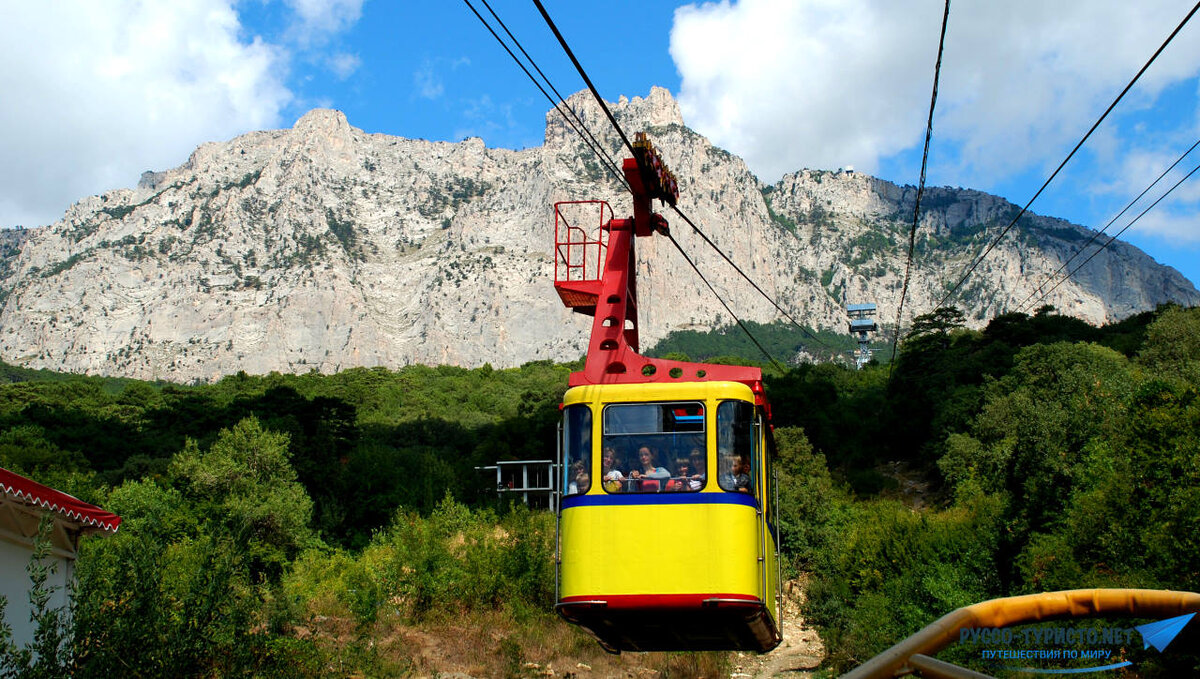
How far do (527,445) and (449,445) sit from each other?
14.8 metres

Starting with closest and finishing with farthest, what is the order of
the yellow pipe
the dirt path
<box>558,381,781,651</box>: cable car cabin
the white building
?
1. the yellow pipe
2. the white building
3. <box>558,381,781,651</box>: cable car cabin
4. the dirt path

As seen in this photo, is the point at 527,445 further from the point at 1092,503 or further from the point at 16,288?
the point at 16,288

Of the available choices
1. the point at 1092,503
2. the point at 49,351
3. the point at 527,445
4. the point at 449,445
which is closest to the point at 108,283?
the point at 49,351

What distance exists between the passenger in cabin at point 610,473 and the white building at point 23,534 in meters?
6.40

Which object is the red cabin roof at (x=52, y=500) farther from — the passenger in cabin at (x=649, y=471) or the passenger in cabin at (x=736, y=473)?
the passenger in cabin at (x=736, y=473)

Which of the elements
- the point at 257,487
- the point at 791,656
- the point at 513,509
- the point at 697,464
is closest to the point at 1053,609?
the point at 697,464

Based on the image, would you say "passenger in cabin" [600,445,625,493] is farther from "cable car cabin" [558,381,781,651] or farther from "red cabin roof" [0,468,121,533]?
"red cabin roof" [0,468,121,533]

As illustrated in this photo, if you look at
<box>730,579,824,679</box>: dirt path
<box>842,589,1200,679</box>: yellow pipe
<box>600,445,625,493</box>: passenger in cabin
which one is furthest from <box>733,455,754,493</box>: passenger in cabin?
<box>730,579,824,679</box>: dirt path

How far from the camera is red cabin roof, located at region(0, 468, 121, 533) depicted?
1123 centimetres

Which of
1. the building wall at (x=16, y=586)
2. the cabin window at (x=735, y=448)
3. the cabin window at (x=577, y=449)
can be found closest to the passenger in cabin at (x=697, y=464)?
the cabin window at (x=735, y=448)

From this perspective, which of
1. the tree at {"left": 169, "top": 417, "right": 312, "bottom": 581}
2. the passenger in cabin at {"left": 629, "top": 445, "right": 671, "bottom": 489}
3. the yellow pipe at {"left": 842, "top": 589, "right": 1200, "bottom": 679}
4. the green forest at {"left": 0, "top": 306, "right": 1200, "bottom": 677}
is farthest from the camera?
the tree at {"left": 169, "top": 417, "right": 312, "bottom": 581}

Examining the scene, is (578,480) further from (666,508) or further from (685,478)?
(685,478)

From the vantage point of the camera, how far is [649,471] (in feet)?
40.9

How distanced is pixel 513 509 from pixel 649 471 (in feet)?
125
